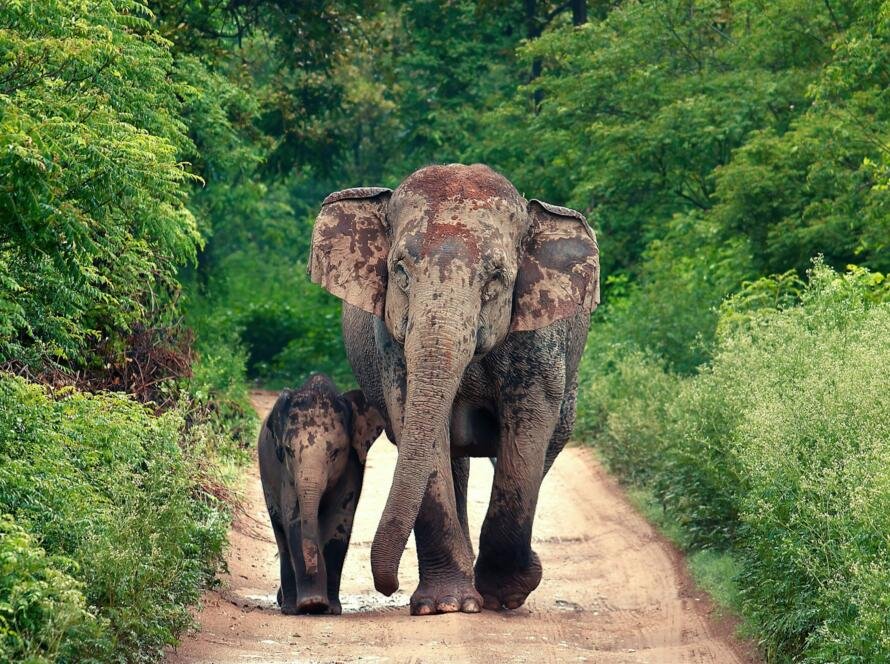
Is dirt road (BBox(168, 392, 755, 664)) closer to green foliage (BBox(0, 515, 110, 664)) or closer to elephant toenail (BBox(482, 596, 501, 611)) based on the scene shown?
elephant toenail (BBox(482, 596, 501, 611))

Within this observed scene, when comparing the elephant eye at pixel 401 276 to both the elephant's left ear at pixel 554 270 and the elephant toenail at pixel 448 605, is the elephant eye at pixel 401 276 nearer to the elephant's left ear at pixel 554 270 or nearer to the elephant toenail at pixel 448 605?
the elephant's left ear at pixel 554 270

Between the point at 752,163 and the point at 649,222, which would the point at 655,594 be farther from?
the point at 649,222

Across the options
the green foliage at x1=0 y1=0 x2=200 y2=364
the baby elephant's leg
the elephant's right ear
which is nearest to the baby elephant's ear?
the baby elephant's leg

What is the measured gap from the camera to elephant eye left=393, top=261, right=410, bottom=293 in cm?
1030

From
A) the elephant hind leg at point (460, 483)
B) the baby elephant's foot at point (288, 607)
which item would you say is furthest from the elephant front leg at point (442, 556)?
the elephant hind leg at point (460, 483)

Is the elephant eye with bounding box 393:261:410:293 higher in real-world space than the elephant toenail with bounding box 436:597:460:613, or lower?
higher

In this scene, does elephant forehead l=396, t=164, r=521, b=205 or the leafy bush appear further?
elephant forehead l=396, t=164, r=521, b=205

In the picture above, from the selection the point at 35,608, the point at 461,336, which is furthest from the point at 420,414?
the point at 35,608

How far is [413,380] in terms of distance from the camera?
9.84 meters

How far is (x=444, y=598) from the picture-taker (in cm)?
1059

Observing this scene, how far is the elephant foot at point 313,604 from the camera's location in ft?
36.2

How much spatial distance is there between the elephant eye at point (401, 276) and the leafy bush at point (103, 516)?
180cm

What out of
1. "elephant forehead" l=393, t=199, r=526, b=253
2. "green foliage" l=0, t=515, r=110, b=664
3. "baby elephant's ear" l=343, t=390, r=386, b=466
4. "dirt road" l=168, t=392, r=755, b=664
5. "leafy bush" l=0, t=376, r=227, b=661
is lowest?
"dirt road" l=168, t=392, r=755, b=664

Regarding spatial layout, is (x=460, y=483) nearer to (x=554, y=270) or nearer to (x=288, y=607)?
(x=288, y=607)
